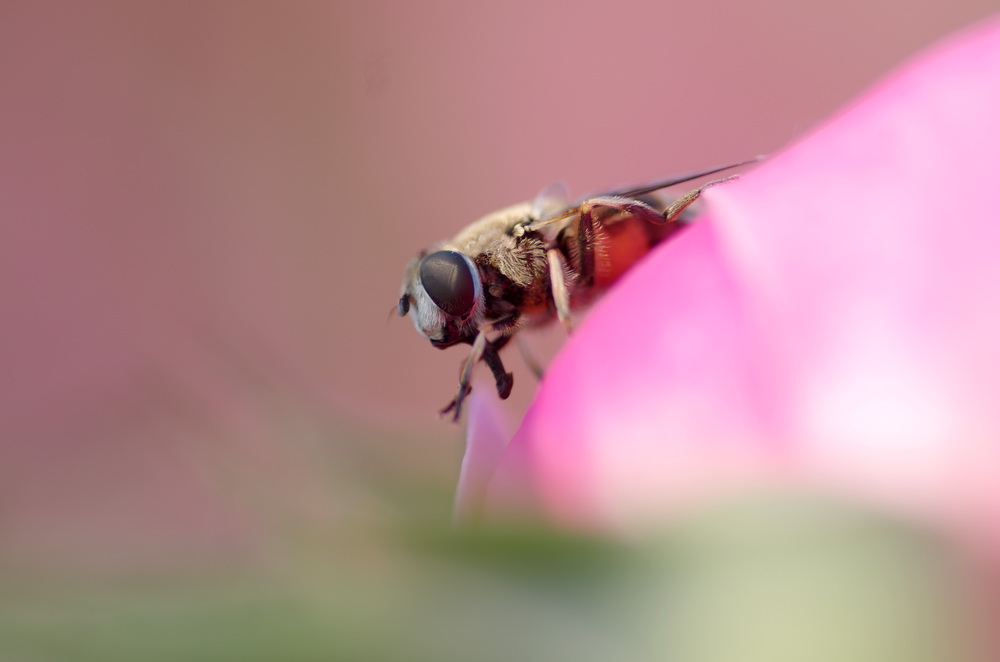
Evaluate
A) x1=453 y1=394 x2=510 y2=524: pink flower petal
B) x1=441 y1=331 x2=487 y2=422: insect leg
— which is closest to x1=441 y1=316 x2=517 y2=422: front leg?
x1=441 y1=331 x2=487 y2=422: insect leg

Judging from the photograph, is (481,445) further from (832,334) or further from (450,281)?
(450,281)

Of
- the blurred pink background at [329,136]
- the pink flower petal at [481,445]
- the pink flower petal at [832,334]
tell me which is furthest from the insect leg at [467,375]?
the blurred pink background at [329,136]

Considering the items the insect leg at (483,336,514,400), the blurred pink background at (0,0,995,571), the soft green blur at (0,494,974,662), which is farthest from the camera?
the blurred pink background at (0,0,995,571)

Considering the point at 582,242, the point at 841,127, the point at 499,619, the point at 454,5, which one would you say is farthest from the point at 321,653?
the point at 454,5

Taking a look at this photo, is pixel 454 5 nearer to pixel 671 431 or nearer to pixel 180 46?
pixel 180 46

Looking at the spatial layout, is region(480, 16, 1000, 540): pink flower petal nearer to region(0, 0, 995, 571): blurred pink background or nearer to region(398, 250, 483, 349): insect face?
region(398, 250, 483, 349): insect face

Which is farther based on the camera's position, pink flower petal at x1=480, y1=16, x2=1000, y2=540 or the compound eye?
the compound eye

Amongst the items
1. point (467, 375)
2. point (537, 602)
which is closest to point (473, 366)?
point (467, 375)
